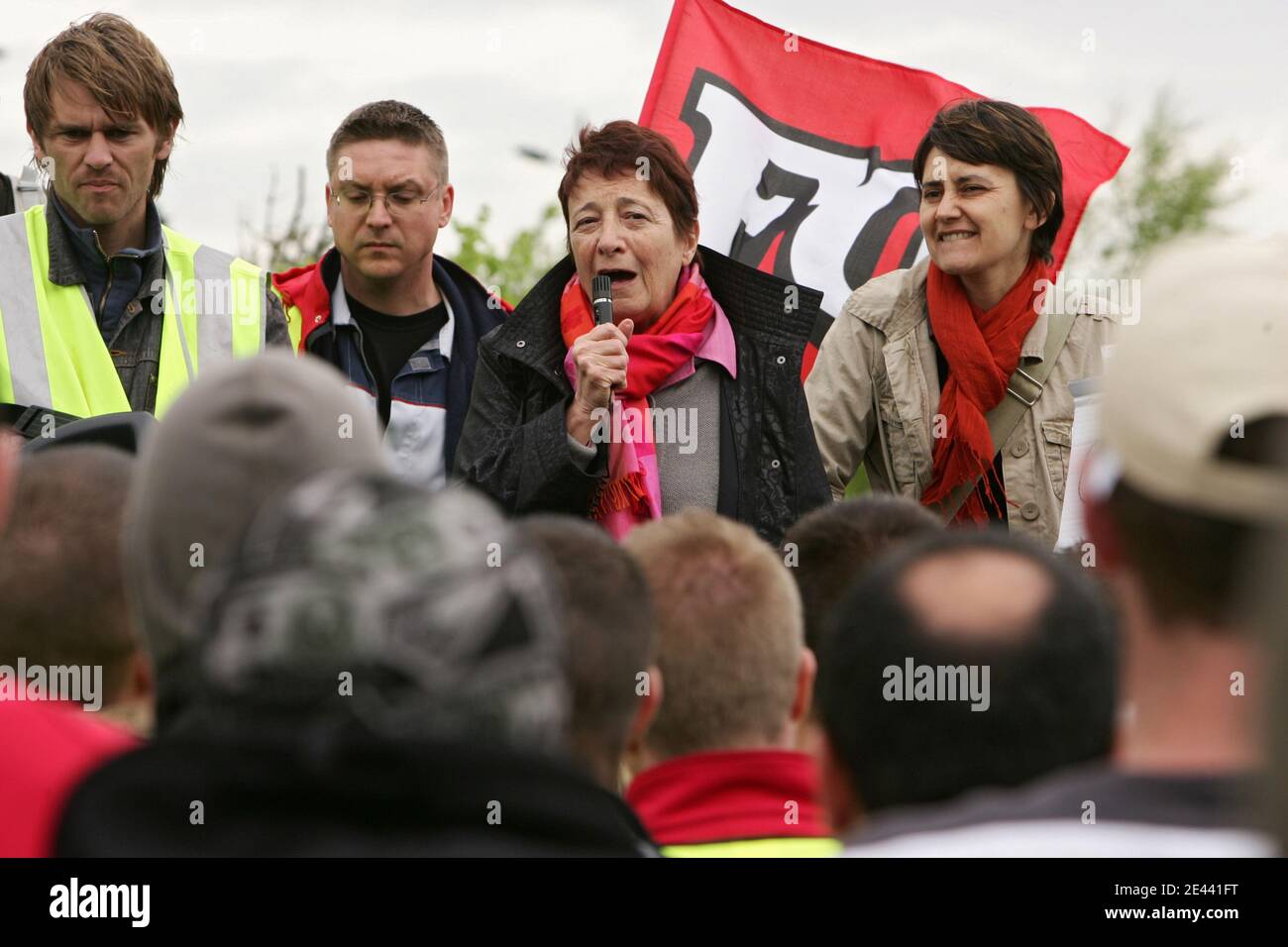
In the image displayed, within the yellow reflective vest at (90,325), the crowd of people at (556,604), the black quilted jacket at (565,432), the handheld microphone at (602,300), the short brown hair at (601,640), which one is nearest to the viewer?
the crowd of people at (556,604)

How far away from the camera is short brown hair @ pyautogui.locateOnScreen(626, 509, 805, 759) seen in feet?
9.32

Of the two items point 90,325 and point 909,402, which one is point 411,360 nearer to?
point 90,325

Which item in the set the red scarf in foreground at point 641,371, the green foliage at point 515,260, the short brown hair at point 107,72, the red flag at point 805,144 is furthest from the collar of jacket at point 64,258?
the green foliage at point 515,260

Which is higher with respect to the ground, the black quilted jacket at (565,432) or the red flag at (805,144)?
the red flag at (805,144)

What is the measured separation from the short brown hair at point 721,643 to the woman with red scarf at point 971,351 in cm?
271

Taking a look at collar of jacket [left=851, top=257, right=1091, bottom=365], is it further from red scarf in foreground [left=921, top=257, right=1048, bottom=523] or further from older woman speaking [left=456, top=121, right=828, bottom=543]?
older woman speaking [left=456, top=121, right=828, bottom=543]

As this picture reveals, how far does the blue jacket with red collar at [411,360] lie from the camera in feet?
18.0

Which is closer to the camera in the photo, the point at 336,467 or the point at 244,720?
the point at 244,720

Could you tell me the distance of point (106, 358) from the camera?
4.93 metres

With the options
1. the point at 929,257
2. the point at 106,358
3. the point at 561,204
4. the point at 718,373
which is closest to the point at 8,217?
the point at 106,358

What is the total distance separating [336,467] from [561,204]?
3756mm

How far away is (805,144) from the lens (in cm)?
704

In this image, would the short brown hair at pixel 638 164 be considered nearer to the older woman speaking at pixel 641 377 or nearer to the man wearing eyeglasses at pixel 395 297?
the older woman speaking at pixel 641 377

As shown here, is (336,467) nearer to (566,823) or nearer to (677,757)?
(566,823)
